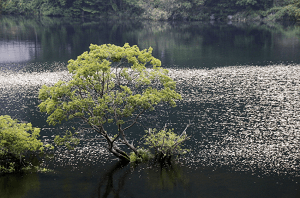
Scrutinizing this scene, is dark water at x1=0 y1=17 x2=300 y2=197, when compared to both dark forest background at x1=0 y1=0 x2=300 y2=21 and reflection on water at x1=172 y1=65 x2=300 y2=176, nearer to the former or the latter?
reflection on water at x1=172 y1=65 x2=300 y2=176

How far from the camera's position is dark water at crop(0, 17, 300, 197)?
2241 centimetres

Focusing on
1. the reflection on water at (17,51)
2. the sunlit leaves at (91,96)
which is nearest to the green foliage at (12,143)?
the sunlit leaves at (91,96)

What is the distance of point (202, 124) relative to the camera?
32.6m

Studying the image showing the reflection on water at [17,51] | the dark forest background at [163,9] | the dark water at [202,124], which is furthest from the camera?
the dark forest background at [163,9]

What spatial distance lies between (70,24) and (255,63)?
7880cm

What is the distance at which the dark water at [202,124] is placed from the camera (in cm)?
2241

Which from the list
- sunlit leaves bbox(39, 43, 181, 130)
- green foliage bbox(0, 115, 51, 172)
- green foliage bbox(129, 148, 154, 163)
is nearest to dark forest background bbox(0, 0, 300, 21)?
green foliage bbox(129, 148, 154, 163)

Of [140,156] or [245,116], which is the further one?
[245,116]

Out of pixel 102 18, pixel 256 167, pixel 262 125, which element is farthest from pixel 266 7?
pixel 256 167

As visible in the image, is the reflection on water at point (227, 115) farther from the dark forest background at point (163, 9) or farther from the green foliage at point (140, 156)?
the dark forest background at point (163, 9)

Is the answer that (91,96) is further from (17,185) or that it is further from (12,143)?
(17,185)

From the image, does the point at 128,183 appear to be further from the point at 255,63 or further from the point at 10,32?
the point at 10,32

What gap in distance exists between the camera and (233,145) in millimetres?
27984

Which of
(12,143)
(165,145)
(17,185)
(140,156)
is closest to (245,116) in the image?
(165,145)
